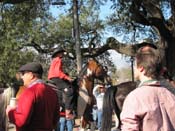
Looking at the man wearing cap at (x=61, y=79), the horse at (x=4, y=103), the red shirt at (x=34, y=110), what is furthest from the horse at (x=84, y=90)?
the red shirt at (x=34, y=110)

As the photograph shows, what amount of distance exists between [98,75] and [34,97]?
28.6 ft

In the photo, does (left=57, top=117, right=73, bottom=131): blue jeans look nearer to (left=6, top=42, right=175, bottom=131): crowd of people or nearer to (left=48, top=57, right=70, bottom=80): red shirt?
(left=48, top=57, right=70, bottom=80): red shirt

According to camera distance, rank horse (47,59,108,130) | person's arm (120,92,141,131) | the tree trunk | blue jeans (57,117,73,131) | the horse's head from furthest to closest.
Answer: the tree trunk
the horse's head
horse (47,59,108,130)
blue jeans (57,117,73,131)
person's arm (120,92,141,131)

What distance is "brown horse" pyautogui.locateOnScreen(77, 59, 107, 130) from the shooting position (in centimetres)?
1456

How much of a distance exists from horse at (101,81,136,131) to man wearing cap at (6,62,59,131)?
453 centimetres

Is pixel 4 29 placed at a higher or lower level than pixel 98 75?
higher

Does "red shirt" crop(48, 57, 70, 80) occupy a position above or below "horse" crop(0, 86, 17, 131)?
above

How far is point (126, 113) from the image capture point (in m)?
4.32

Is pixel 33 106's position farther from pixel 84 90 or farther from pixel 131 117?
pixel 84 90

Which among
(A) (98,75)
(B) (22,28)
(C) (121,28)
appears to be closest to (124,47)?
(C) (121,28)

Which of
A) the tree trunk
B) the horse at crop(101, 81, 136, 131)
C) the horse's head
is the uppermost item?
the tree trunk

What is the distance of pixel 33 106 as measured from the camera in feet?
20.2

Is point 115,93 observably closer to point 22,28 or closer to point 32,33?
point 22,28

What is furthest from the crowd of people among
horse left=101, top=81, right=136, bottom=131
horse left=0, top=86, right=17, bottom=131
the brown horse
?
the brown horse
